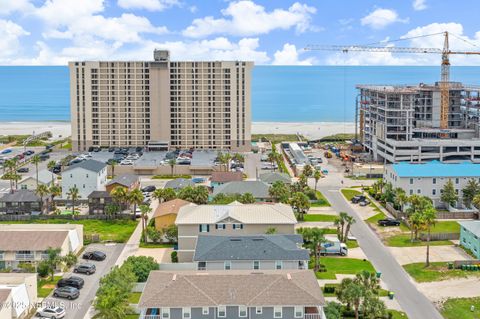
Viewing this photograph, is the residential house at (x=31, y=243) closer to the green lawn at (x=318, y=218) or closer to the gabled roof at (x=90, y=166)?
the gabled roof at (x=90, y=166)

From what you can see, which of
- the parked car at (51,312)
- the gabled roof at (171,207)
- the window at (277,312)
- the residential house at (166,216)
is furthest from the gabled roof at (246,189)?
the window at (277,312)

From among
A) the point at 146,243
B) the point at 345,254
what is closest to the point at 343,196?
the point at 345,254

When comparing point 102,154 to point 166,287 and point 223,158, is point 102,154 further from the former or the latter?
point 166,287

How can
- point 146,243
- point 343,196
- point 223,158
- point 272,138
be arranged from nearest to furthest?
point 146,243 → point 343,196 → point 223,158 → point 272,138

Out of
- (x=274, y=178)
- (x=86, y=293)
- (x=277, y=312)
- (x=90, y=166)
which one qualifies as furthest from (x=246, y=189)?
Result: (x=277, y=312)

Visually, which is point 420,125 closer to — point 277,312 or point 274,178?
point 274,178

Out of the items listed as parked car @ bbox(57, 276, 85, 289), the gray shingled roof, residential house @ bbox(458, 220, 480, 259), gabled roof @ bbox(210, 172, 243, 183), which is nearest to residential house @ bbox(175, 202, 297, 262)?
the gray shingled roof

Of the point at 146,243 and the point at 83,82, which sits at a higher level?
the point at 83,82
